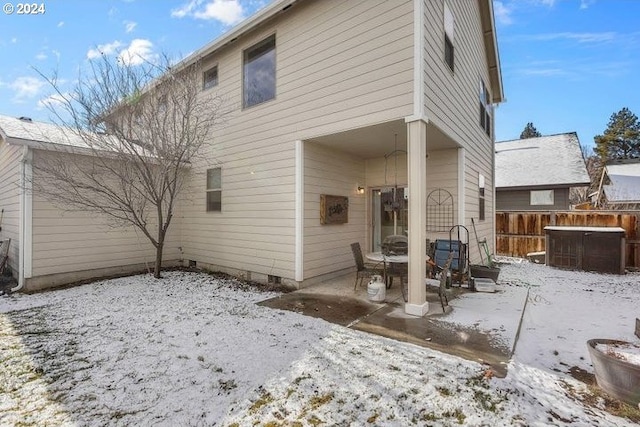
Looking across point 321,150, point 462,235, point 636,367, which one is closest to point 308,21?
point 321,150

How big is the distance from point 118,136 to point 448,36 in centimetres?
680

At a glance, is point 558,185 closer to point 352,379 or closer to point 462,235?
point 462,235

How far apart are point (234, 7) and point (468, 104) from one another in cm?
638

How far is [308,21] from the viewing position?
5895mm

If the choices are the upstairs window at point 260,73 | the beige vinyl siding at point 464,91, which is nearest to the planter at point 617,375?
the beige vinyl siding at point 464,91

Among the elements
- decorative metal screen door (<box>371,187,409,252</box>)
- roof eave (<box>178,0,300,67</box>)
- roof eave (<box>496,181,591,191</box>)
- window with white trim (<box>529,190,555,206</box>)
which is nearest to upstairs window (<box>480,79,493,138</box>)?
decorative metal screen door (<box>371,187,409,252</box>)

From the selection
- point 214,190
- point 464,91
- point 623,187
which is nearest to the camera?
point 464,91

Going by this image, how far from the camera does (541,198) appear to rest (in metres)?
14.6

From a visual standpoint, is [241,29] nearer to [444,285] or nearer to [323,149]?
[323,149]

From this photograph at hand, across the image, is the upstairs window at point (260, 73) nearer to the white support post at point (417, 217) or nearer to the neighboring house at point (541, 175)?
the white support post at point (417, 217)

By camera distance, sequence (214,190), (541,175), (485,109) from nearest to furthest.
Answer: (214,190) → (485,109) → (541,175)

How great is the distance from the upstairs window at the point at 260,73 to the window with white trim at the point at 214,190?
1.88m

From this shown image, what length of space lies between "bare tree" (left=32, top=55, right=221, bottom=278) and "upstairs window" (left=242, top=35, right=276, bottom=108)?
1.17 metres
